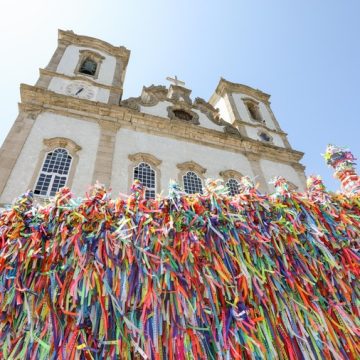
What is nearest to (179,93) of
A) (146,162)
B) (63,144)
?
(146,162)

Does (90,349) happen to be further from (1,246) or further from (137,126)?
(137,126)

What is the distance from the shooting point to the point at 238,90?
19141 mm

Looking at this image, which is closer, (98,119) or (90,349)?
(90,349)

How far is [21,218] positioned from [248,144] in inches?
467

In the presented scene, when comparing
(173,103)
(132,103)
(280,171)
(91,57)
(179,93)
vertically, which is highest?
(91,57)

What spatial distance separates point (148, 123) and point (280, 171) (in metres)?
7.30

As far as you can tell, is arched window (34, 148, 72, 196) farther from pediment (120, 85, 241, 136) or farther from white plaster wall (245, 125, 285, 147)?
white plaster wall (245, 125, 285, 147)

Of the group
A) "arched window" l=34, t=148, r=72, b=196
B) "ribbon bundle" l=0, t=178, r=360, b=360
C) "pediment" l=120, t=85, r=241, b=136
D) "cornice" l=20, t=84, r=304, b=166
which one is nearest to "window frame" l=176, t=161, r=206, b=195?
"cornice" l=20, t=84, r=304, b=166

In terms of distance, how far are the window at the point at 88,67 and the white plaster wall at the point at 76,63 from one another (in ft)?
1.31

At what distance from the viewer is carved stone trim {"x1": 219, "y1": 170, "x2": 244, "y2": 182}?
1133 centimetres

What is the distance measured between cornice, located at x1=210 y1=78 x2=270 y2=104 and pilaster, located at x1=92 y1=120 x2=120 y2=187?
10.8 m

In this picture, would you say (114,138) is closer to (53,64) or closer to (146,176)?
(146,176)

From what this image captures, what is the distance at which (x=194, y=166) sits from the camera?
1106cm

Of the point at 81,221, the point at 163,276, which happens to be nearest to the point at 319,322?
the point at 163,276
